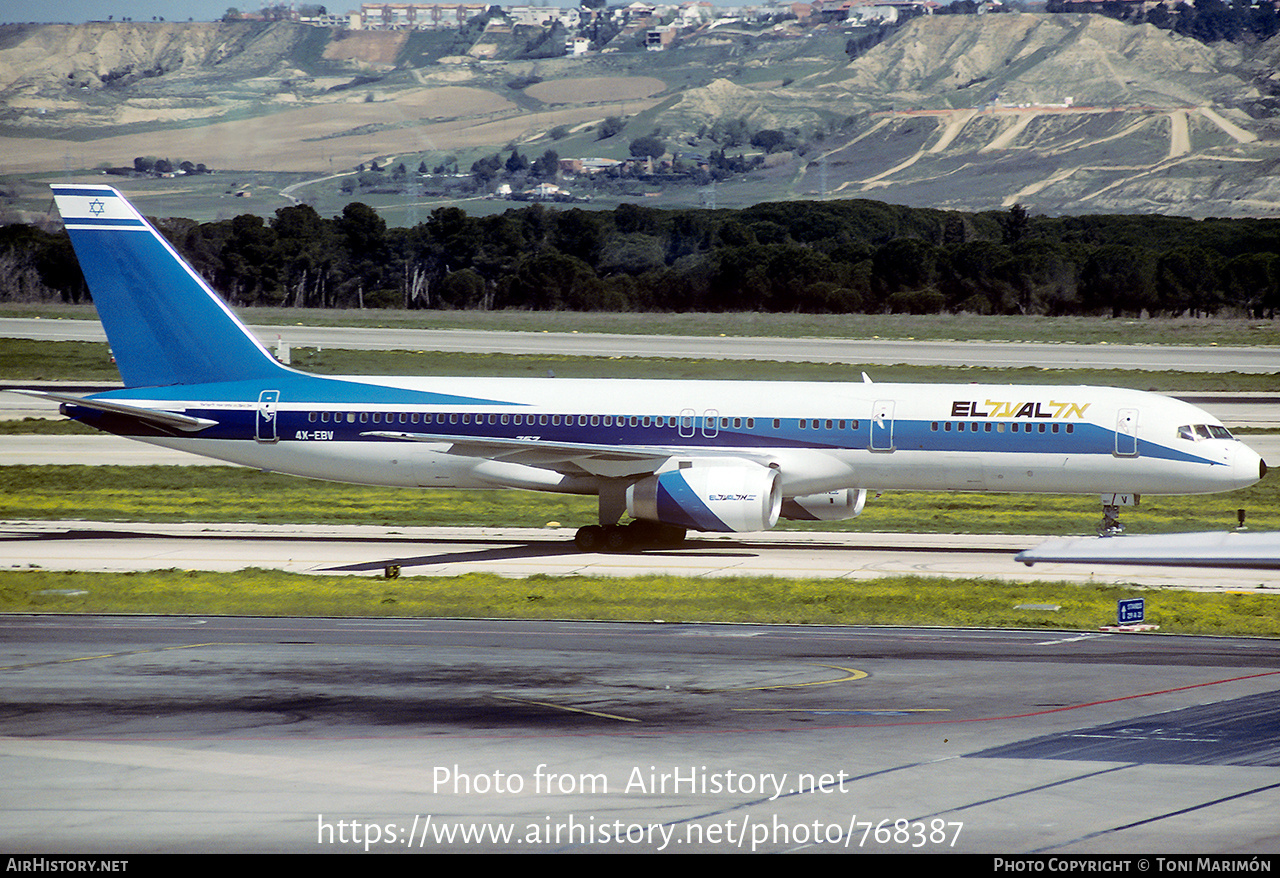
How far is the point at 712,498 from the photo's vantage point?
34.7 metres

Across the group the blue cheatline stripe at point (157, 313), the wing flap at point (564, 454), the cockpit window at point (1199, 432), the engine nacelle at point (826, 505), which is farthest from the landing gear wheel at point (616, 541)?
the cockpit window at point (1199, 432)

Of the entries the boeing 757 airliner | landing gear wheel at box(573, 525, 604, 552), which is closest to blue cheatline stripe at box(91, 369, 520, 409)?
the boeing 757 airliner

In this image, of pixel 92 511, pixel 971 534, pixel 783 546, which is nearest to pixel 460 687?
pixel 783 546

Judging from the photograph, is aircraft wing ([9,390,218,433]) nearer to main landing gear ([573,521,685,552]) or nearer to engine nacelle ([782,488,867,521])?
main landing gear ([573,521,685,552])

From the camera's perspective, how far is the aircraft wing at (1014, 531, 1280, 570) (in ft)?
35.0

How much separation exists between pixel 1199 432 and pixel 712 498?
1278cm

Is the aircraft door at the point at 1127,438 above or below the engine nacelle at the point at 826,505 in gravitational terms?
above

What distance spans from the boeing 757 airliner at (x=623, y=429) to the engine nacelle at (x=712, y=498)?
0.05 meters

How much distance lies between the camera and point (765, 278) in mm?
129250

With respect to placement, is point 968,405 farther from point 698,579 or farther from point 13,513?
point 13,513

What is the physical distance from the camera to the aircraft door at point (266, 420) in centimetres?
3862

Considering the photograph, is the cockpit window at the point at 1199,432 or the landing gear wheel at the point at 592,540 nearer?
the cockpit window at the point at 1199,432

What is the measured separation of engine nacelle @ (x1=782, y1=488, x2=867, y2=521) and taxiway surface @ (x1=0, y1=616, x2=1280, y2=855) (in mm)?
10636

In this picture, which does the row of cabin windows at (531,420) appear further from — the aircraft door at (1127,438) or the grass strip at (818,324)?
the grass strip at (818,324)
